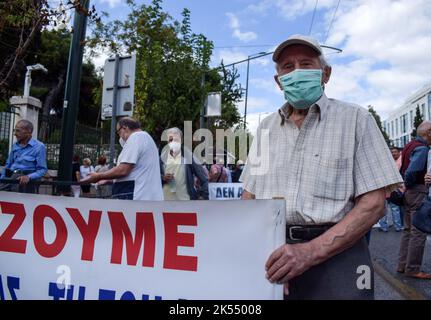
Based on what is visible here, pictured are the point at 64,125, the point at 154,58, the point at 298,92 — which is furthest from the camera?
the point at 154,58

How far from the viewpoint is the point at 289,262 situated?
1.58 m

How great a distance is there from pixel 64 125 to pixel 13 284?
3.48m

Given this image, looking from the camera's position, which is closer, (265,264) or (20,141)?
(265,264)

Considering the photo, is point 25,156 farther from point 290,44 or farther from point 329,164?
point 329,164

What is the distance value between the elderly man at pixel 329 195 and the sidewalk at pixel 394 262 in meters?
2.94

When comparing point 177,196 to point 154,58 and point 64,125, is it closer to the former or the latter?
point 64,125

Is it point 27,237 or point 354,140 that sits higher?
point 354,140

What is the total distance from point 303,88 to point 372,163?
0.46m

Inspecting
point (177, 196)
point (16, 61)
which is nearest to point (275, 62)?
point (16, 61)

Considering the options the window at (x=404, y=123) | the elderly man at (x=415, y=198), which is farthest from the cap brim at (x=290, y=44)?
the window at (x=404, y=123)

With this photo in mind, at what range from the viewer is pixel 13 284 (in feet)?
6.81

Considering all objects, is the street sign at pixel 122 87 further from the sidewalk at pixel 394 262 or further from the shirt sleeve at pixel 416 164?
the sidewalk at pixel 394 262

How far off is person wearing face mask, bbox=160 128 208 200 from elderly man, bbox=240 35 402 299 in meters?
4.52

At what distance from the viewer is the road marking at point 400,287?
13.6ft
